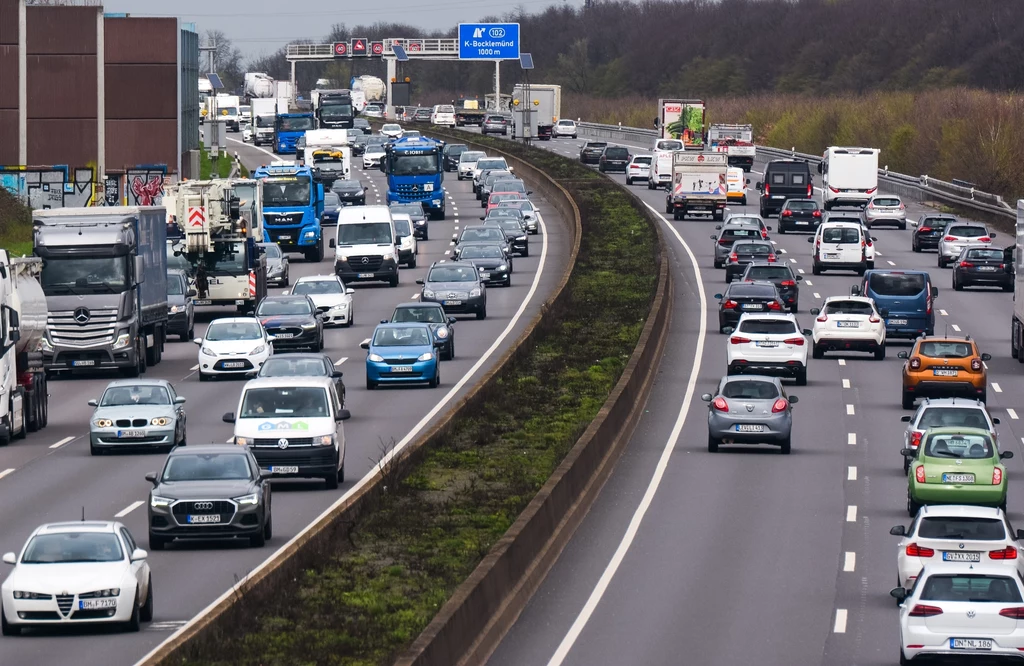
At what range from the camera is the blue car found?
42062mm

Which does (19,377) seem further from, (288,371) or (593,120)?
(593,120)

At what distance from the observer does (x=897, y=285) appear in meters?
A: 49.0

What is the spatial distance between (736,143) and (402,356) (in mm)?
76950

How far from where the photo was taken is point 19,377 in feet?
121

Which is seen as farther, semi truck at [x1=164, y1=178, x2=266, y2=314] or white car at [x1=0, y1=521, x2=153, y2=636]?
semi truck at [x1=164, y1=178, x2=266, y2=314]

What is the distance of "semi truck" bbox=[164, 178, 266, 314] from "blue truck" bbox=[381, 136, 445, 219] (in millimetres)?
26442

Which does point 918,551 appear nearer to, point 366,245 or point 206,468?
point 206,468

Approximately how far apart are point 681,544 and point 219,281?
1189 inches

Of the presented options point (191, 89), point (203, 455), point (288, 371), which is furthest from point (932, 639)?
point (191, 89)

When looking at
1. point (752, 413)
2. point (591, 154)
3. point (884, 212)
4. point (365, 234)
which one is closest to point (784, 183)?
point (884, 212)

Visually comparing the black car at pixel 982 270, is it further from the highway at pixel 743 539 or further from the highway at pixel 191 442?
the highway at pixel 191 442

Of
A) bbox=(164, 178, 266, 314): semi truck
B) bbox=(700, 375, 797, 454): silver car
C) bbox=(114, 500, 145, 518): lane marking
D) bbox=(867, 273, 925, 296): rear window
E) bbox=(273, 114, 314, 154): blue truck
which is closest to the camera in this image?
bbox=(114, 500, 145, 518): lane marking

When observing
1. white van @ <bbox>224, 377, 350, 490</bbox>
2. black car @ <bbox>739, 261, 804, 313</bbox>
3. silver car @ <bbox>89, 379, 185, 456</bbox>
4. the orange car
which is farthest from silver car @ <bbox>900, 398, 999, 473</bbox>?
black car @ <bbox>739, 261, 804, 313</bbox>

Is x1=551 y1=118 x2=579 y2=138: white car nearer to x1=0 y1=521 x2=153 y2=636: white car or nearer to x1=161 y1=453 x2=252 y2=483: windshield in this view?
x1=161 y1=453 x2=252 y2=483: windshield
